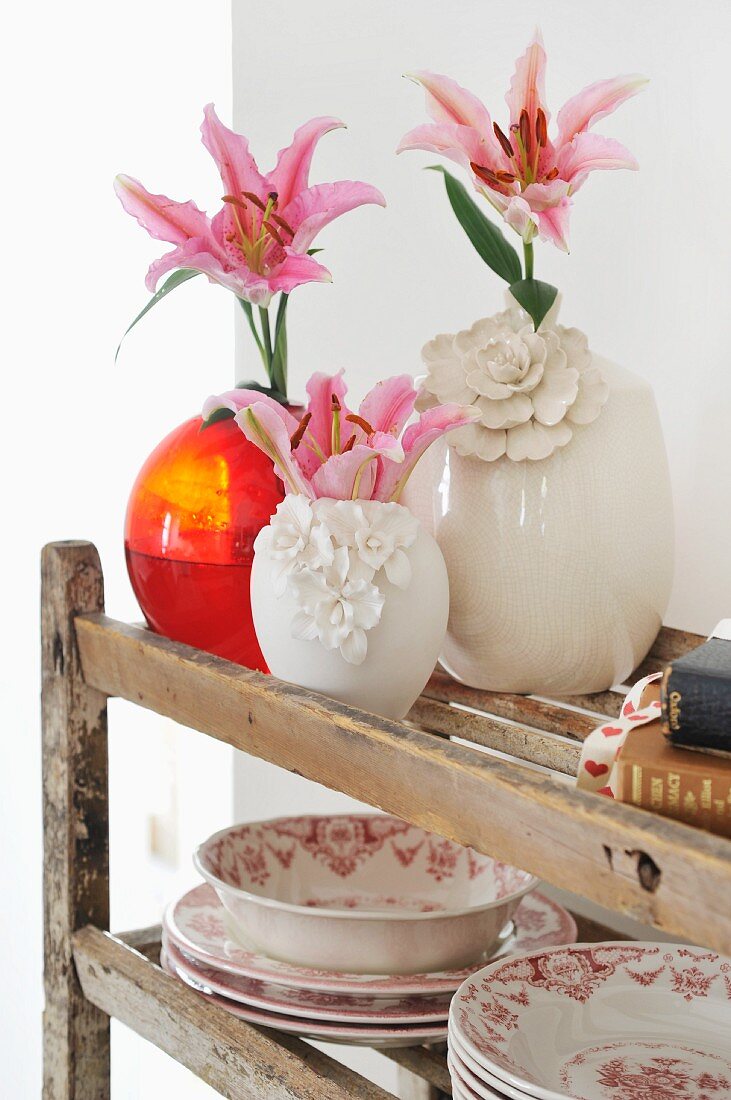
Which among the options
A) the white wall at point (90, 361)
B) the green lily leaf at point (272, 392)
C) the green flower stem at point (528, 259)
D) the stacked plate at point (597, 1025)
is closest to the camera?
the stacked plate at point (597, 1025)

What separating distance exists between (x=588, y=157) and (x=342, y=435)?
207mm

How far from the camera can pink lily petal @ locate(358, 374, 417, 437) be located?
687 mm

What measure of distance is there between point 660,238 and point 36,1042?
1.39 m

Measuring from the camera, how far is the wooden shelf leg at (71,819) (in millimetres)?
857

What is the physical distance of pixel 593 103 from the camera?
69 centimetres

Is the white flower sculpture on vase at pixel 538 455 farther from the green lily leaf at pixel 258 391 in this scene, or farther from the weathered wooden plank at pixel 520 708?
the green lily leaf at pixel 258 391

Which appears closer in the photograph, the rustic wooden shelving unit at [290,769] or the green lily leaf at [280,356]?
the rustic wooden shelving unit at [290,769]

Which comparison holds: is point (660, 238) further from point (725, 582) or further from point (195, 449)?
point (195, 449)

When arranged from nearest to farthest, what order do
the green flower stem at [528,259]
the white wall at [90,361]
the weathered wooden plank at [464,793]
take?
the weathered wooden plank at [464,793]
the green flower stem at [528,259]
the white wall at [90,361]

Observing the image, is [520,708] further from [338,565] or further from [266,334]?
[266,334]

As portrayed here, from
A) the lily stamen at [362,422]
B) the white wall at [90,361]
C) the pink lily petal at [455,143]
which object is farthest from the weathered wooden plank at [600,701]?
the white wall at [90,361]

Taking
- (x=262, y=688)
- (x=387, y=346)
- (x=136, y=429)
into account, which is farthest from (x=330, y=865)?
(x=136, y=429)

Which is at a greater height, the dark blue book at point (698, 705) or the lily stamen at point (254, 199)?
the lily stamen at point (254, 199)

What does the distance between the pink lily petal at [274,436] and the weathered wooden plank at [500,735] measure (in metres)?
0.18
